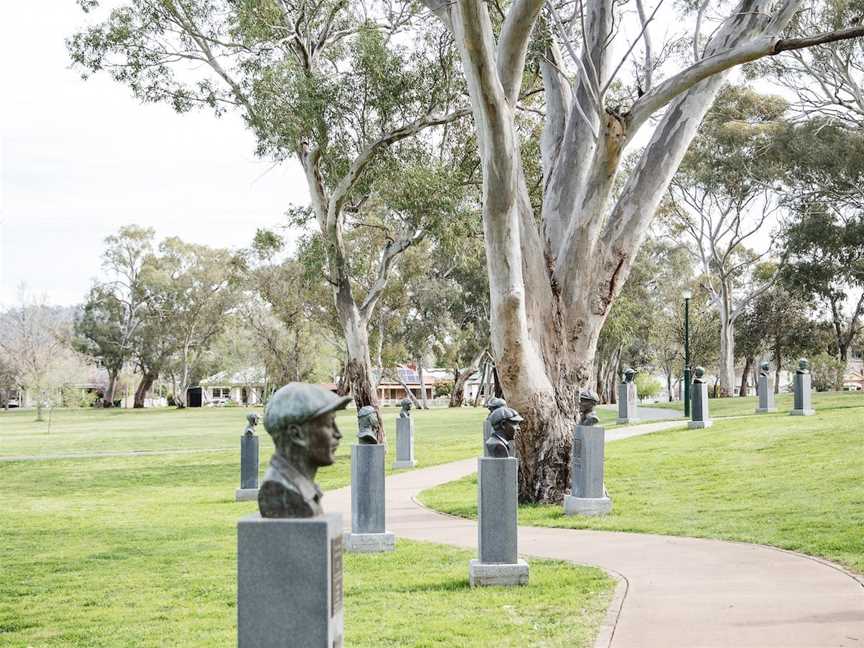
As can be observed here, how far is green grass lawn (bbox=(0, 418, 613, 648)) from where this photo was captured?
20.1 feet

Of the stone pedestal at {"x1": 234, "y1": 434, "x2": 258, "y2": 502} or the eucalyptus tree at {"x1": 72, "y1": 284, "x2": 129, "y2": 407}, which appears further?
the eucalyptus tree at {"x1": 72, "y1": 284, "x2": 129, "y2": 407}

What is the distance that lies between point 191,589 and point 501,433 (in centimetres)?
294

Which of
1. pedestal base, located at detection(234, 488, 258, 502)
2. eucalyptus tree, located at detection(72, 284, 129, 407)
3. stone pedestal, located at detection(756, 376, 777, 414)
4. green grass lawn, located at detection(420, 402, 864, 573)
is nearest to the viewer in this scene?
green grass lawn, located at detection(420, 402, 864, 573)

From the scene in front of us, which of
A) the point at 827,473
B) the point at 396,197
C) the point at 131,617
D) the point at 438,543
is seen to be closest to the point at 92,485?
the point at 396,197

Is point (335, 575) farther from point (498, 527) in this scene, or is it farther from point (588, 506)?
point (588, 506)

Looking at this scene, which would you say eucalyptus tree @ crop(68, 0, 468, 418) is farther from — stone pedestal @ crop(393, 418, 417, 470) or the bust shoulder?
Result: the bust shoulder

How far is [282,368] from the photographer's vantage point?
5738cm

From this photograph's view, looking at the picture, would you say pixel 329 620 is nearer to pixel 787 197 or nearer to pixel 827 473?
pixel 827 473

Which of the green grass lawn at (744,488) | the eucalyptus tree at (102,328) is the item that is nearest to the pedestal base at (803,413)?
the green grass lawn at (744,488)

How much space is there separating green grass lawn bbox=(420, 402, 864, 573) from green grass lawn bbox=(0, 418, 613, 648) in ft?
8.33

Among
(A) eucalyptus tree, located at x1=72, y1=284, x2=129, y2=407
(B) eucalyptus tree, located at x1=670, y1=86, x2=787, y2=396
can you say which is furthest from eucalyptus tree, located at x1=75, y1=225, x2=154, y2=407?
(B) eucalyptus tree, located at x1=670, y1=86, x2=787, y2=396

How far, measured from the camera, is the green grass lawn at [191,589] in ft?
20.1

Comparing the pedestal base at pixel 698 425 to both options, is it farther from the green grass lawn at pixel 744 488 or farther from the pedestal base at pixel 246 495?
the pedestal base at pixel 246 495

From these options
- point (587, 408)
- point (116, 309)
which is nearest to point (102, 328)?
point (116, 309)
